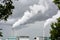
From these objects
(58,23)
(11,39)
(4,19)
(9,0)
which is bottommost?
(4,19)

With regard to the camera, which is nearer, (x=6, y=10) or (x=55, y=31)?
(x=6, y=10)

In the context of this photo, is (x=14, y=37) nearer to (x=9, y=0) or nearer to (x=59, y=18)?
(x=59, y=18)

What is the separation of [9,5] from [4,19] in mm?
1367

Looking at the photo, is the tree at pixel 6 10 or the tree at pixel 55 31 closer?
the tree at pixel 6 10

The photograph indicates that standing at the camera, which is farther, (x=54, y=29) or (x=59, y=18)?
(x=54, y=29)

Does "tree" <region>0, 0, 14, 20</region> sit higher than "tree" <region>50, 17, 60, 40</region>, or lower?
lower

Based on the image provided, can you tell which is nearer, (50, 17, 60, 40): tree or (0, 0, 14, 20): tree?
(0, 0, 14, 20): tree

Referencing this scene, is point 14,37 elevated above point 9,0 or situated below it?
above

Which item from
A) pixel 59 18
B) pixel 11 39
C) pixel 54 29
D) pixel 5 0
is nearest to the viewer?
pixel 5 0

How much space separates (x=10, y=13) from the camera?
22.0m

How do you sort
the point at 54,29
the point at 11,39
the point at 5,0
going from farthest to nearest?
1. the point at 11,39
2. the point at 54,29
3. the point at 5,0

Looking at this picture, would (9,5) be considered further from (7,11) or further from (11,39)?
(11,39)

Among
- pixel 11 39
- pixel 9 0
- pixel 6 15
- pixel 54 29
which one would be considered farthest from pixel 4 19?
pixel 11 39

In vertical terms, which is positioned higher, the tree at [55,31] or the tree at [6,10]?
the tree at [55,31]
